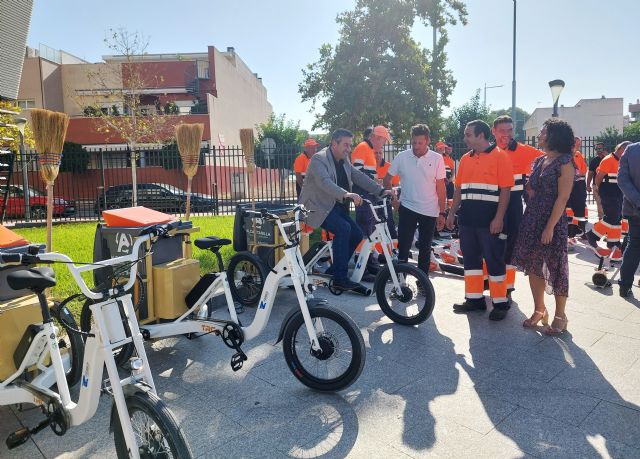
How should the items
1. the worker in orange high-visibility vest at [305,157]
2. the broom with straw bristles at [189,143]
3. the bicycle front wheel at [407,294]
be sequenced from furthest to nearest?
1. the worker in orange high-visibility vest at [305,157]
2. the broom with straw bristles at [189,143]
3. the bicycle front wheel at [407,294]

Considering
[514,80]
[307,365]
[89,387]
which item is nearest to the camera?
[89,387]

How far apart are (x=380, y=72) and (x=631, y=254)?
1460 cm

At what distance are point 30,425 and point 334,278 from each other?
3.05 m

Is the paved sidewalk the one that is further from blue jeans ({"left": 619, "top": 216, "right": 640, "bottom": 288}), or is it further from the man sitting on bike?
blue jeans ({"left": 619, "top": 216, "right": 640, "bottom": 288})

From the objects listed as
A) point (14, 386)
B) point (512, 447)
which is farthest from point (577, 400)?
point (14, 386)

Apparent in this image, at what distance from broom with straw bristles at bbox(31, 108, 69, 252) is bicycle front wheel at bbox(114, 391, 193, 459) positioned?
3.89m

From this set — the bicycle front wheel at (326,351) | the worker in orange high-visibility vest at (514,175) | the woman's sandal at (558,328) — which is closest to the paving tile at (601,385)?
the woman's sandal at (558,328)

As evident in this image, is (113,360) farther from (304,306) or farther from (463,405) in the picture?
(463,405)

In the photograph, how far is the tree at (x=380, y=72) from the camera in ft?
61.1

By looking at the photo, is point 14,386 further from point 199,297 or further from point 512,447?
point 512,447

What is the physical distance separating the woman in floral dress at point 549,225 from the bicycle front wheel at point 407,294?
3.23 ft

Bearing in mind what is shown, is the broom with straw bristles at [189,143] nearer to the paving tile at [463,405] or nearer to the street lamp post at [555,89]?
the paving tile at [463,405]

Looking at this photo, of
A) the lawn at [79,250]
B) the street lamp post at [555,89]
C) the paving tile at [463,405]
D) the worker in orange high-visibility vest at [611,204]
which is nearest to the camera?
the paving tile at [463,405]

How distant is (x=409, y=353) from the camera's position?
409 cm
